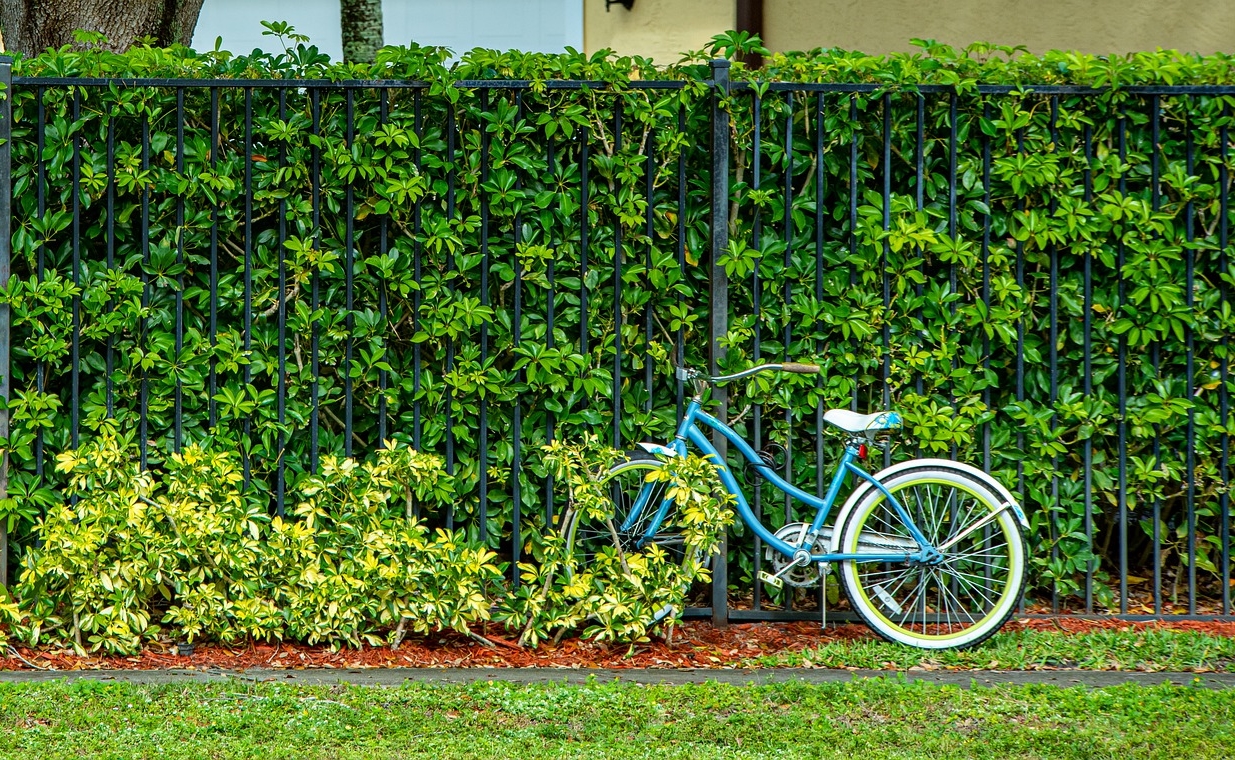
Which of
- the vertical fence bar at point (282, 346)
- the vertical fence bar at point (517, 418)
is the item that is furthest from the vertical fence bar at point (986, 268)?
the vertical fence bar at point (282, 346)

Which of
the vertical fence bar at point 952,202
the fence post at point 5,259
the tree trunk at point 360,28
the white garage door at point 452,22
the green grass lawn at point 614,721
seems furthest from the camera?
the white garage door at point 452,22

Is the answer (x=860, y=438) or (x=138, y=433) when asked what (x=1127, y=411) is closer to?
(x=860, y=438)

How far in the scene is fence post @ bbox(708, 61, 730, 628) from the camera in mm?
4816

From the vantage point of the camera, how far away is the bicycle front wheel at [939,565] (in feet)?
15.4

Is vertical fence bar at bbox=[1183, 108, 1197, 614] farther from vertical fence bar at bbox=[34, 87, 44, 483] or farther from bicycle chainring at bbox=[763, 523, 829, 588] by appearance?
vertical fence bar at bbox=[34, 87, 44, 483]

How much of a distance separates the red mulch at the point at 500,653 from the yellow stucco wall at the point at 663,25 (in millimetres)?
6119

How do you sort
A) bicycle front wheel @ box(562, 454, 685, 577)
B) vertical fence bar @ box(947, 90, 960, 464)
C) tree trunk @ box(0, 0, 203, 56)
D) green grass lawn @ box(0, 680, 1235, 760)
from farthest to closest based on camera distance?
tree trunk @ box(0, 0, 203, 56)
vertical fence bar @ box(947, 90, 960, 464)
bicycle front wheel @ box(562, 454, 685, 577)
green grass lawn @ box(0, 680, 1235, 760)

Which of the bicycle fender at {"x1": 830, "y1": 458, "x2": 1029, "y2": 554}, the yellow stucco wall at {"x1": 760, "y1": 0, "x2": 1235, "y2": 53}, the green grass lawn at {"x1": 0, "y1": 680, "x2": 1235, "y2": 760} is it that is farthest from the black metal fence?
the yellow stucco wall at {"x1": 760, "y1": 0, "x2": 1235, "y2": 53}

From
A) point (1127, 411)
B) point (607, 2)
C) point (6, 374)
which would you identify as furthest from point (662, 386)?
point (607, 2)

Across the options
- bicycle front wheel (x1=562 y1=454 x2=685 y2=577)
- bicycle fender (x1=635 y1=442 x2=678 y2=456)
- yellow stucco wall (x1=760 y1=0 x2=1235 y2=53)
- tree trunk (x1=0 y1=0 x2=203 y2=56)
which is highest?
yellow stucco wall (x1=760 y1=0 x2=1235 y2=53)

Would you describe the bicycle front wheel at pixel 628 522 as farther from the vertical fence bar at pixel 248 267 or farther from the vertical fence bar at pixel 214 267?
the vertical fence bar at pixel 214 267

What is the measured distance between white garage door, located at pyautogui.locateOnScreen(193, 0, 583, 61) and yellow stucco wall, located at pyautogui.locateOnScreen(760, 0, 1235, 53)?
3.10 metres

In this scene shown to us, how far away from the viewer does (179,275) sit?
4.76 metres

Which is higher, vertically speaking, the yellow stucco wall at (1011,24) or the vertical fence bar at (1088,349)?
the yellow stucco wall at (1011,24)
